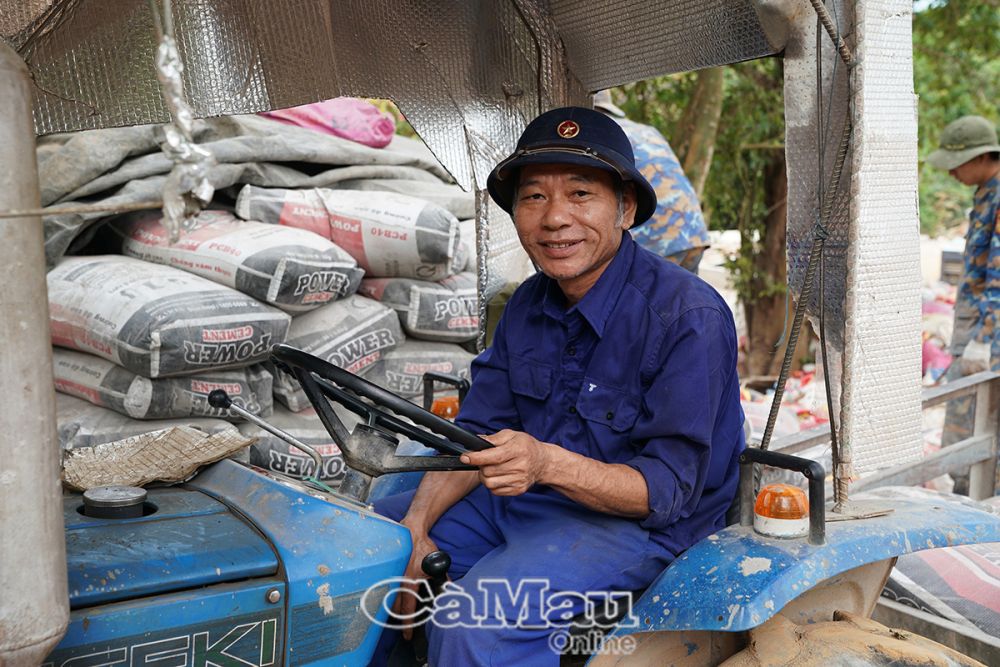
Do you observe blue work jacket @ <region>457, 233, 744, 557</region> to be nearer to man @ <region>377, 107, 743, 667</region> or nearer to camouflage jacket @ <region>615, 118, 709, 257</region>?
man @ <region>377, 107, 743, 667</region>

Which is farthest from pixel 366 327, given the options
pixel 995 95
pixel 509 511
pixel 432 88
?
pixel 995 95

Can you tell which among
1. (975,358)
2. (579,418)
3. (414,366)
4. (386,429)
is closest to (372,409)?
(386,429)

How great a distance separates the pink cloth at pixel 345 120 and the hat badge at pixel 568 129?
8.80 feet

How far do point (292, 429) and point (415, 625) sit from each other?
1.89 m

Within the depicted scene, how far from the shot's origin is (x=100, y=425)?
11.3 feet

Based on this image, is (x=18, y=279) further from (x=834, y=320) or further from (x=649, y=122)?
(x=649, y=122)

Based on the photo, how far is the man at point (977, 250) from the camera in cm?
517

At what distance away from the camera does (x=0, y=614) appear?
3.86ft

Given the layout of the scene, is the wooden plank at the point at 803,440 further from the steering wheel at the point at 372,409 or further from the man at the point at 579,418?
the steering wheel at the point at 372,409

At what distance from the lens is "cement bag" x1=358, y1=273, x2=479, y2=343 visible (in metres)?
4.16

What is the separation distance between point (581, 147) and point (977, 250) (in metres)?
4.13

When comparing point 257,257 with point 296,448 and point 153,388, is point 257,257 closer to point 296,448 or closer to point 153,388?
point 153,388

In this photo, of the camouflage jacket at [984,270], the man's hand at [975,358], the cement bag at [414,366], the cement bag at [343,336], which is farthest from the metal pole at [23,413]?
the man's hand at [975,358]

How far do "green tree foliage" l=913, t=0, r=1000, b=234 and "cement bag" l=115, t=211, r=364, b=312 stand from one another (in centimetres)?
446
